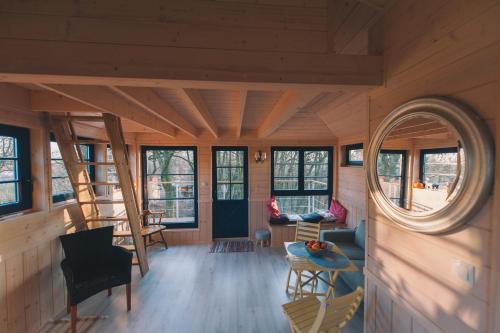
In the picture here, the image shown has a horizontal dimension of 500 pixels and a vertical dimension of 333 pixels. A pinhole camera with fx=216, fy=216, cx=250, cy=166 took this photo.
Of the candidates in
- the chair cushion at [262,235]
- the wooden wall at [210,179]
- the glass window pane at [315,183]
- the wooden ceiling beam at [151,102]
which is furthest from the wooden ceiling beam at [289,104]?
the chair cushion at [262,235]

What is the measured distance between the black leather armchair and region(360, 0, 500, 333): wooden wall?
2700 millimetres

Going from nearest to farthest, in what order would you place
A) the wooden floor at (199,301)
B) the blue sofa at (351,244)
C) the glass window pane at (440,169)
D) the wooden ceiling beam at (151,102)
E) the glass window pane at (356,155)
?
the glass window pane at (440,169) → the wooden ceiling beam at (151,102) → the wooden floor at (199,301) → the blue sofa at (351,244) → the glass window pane at (356,155)

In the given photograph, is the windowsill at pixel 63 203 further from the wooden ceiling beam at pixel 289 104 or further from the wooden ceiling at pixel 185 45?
the wooden ceiling beam at pixel 289 104

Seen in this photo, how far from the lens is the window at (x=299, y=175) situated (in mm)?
4973

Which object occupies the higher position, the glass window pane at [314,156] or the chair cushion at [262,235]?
the glass window pane at [314,156]

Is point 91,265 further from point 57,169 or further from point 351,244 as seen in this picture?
point 351,244

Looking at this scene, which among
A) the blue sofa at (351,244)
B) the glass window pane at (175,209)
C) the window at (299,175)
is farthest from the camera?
the window at (299,175)

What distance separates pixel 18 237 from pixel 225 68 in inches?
99.7

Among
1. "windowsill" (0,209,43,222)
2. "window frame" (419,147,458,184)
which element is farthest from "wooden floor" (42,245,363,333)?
"window frame" (419,147,458,184)

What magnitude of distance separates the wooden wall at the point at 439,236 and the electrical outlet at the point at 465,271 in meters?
0.02

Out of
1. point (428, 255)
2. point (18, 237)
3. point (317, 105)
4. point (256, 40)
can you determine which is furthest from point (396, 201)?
point (18, 237)

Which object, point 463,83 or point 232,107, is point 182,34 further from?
point 232,107

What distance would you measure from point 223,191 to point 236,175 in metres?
0.47

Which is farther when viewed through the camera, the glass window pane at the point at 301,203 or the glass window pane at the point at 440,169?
the glass window pane at the point at 301,203
